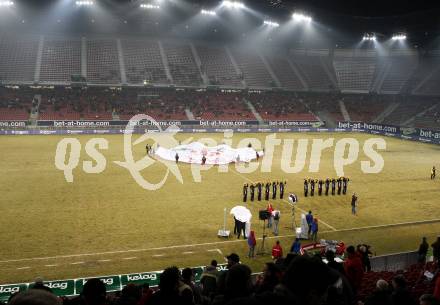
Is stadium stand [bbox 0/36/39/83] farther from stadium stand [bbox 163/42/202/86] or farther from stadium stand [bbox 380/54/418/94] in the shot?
stadium stand [bbox 380/54/418/94]

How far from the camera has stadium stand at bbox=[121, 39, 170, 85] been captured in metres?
77.1

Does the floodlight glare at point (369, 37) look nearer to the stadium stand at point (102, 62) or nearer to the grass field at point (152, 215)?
the stadium stand at point (102, 62)

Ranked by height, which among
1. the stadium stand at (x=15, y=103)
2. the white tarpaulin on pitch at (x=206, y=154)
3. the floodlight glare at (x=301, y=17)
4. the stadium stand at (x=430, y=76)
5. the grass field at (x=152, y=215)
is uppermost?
the floodlight glare at (x=301, y=17)

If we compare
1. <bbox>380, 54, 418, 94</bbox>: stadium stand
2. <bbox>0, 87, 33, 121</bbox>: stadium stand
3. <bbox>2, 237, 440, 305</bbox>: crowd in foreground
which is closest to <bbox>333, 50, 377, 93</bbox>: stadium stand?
<bbox>380, 54, 418, 94</bbox>: stadium stand

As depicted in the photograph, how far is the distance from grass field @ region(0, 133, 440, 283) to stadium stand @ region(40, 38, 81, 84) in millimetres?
36738

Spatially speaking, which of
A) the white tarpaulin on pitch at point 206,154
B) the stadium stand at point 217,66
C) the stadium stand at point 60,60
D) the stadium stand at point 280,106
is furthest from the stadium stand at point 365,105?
the stadium stand at point 60,60

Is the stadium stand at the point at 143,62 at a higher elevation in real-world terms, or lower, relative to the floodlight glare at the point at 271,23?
lower

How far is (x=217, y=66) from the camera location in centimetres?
8525

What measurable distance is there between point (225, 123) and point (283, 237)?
49094 mm

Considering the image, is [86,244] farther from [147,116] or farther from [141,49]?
[141,49]

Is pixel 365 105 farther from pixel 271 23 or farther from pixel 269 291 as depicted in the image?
pixel 269 291

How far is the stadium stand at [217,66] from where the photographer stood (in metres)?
82.5

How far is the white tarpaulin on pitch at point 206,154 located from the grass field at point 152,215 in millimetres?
2607

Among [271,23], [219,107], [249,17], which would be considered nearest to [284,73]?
[271,23]
